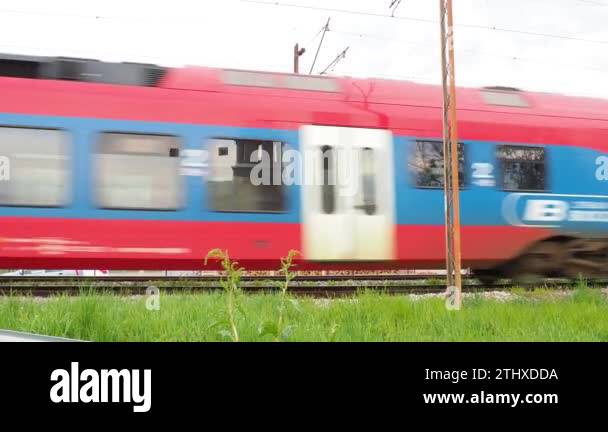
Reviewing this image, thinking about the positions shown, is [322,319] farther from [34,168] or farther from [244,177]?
[34,168]

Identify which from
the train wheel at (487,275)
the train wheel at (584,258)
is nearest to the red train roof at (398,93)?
the train wheel at (584,258)

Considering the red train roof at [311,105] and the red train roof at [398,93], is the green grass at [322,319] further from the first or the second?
the red train roof at [398,93]

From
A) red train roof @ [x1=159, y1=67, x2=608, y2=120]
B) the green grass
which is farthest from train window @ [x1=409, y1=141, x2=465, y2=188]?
the green grass

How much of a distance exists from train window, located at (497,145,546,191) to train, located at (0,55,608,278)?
2 cm

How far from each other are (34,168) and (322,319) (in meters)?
4.62

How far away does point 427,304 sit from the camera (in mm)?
5328

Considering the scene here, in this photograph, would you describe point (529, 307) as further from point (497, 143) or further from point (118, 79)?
point (118, 79)

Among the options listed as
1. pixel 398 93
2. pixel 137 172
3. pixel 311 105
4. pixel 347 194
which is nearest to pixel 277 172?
pixel 347 194

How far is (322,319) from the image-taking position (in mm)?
4645

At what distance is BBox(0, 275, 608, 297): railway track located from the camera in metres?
7.70

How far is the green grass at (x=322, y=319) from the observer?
3.98 m

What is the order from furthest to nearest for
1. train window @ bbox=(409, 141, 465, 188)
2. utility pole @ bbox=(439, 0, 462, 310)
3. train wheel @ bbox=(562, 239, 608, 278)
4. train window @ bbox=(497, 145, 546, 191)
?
train wheel @ bbox=(562, 239, 608, 278), train window @ bbox=(497, 145, 546, 191), train window @ bbox=(409, 141, 465, 188), utility pole @ bbox=(439, 0, 462, 310)

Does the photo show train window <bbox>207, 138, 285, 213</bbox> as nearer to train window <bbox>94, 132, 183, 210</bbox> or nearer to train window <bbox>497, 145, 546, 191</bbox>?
train window <bbox>94, 132, 183, 210</bbox>

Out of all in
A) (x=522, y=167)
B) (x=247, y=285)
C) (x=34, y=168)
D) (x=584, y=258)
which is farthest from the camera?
(x=584, y=258)
